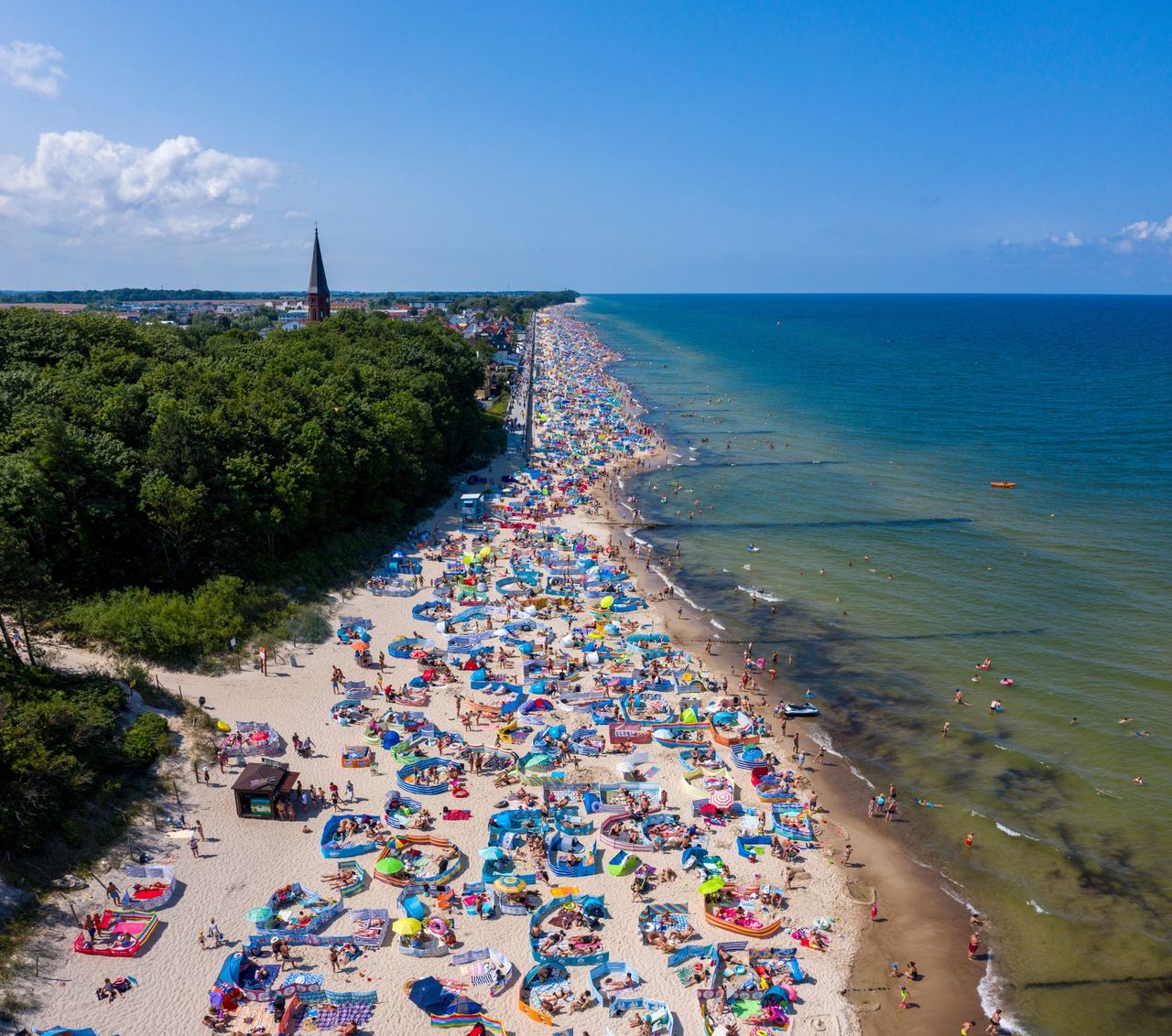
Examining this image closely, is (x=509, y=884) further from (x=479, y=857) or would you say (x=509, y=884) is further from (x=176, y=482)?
(x=176, y=482)

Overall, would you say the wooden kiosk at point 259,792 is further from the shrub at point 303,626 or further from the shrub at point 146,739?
the shrub at point 303,626

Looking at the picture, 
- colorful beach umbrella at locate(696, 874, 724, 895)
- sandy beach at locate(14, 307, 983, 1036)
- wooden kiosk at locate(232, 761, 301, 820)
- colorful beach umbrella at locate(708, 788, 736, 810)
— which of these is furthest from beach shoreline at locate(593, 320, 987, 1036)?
wooden kiosk at locate(232, 761, 301, 820)

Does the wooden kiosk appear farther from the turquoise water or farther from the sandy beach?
the turquoise water

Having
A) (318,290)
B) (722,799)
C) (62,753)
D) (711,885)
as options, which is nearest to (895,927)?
(711,885)

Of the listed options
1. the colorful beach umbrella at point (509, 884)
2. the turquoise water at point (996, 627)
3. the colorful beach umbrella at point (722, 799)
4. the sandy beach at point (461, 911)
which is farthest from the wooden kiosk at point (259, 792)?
the turquoise water at point (996, 627)

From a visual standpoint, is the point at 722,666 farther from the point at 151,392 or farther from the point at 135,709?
the point at 151,392

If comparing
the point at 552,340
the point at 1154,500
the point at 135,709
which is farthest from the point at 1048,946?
the point at 552,340

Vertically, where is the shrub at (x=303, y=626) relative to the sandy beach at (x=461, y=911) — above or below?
above
